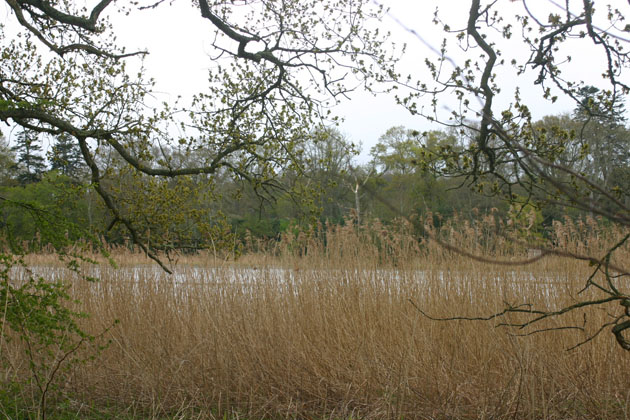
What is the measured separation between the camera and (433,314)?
4680 mm

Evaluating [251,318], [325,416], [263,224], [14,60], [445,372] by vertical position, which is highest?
[14,60]

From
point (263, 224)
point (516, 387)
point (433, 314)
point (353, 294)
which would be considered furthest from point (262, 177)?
point (263, 224)

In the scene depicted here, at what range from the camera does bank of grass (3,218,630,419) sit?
3.72 m

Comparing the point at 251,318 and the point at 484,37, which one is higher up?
the point at 484,37

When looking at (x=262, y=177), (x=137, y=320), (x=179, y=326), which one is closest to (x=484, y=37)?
(x=262, y=177)

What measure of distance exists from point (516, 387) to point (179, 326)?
2.81m

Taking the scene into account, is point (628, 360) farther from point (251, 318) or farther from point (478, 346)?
point (251, 318)

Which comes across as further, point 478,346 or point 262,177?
point 262,177

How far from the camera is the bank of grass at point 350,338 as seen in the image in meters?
3.72

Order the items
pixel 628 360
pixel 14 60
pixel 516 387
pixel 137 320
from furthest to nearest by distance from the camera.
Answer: pixel 14 60, pixel 137 320, pixel 628 360, pixel 516 387

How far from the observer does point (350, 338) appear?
14.5ft

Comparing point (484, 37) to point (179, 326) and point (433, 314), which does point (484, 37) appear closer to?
point (433, 314)

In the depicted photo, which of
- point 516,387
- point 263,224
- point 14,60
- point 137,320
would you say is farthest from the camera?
point 263,224

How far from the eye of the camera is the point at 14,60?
558 centimetres
